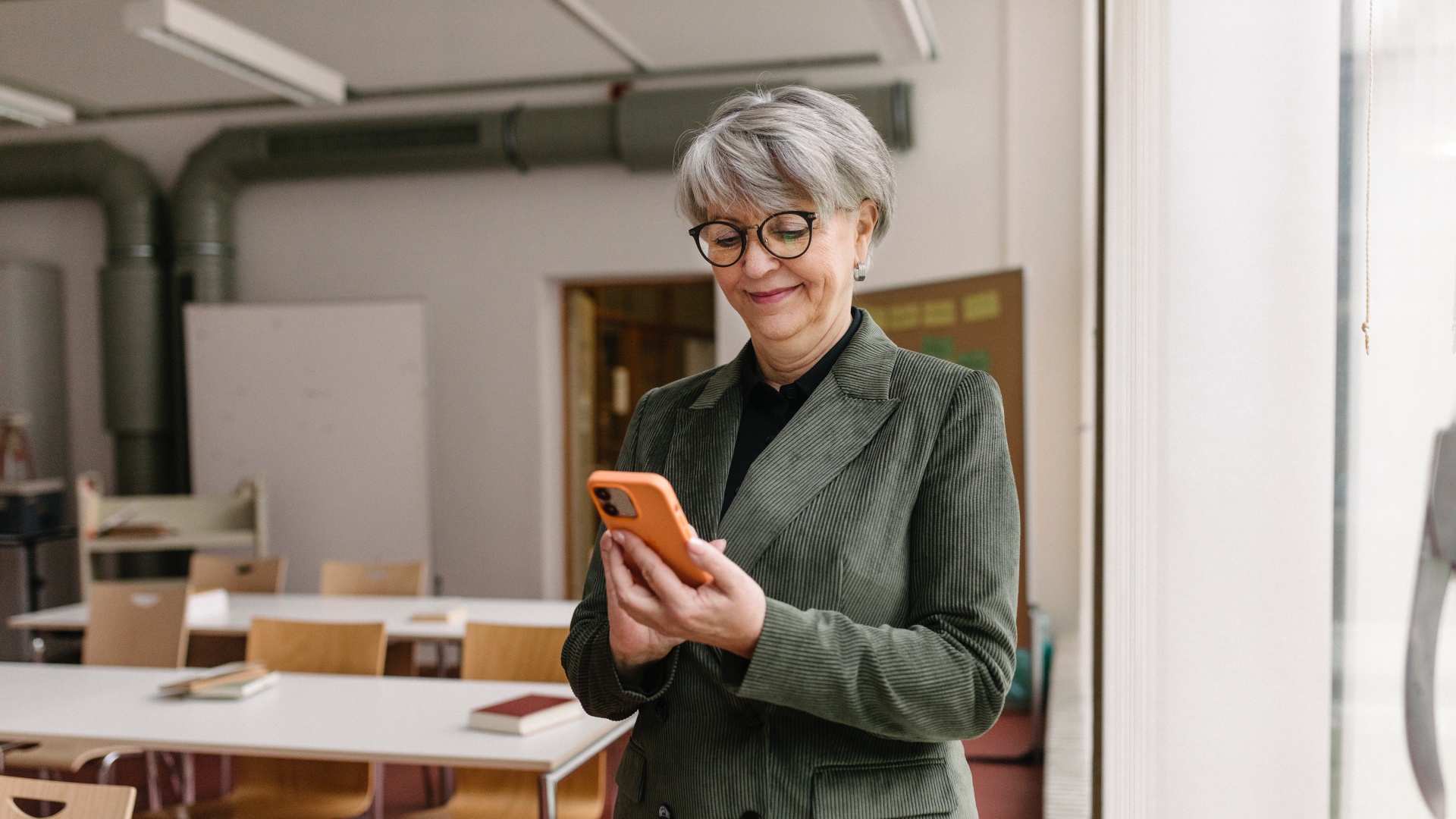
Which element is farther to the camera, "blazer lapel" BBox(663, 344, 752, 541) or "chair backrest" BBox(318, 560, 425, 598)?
"chair backrest" BBox(318, 560, 425, 598)

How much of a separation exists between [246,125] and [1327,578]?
24.2ft

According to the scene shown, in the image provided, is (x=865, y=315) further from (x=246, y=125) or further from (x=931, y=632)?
(x=246, y=125)

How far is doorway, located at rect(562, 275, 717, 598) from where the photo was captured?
712 cm

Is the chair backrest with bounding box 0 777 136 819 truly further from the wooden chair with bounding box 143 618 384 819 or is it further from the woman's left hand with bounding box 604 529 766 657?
the woman's left hand with bounding box 604 529 766 657

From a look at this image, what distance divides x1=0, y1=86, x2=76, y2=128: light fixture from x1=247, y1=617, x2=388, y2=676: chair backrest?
13.2 ft

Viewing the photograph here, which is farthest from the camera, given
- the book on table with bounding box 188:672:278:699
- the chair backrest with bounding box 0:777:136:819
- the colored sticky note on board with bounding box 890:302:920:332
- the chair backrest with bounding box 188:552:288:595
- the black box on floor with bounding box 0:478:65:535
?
the black box on floor with bounding box 0:478:65:535

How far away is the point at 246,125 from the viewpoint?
23.3 feet

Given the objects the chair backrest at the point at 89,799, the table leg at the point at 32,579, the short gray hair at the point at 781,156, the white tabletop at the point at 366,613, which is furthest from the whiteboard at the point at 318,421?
the short gray hair at the point at 781,156

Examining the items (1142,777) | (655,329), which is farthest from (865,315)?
(655,329)

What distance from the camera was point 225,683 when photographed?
10.2ft

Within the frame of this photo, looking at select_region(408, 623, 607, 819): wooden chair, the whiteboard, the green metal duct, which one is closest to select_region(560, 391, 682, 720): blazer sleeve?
select_region(408, 623, 607, 819): wooden chair

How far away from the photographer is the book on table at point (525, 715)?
8.86 ft

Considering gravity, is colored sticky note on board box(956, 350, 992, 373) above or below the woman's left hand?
above

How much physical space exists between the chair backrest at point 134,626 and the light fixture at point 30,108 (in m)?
3.20
